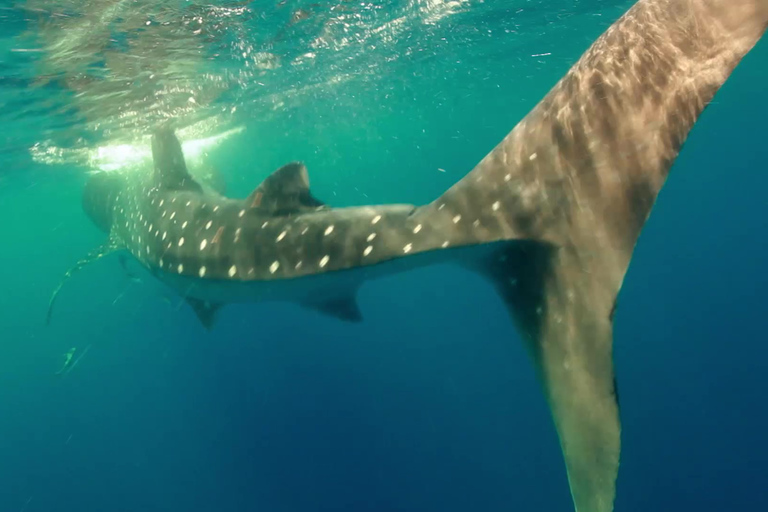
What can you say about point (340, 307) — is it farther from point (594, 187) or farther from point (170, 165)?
point (170, 165)

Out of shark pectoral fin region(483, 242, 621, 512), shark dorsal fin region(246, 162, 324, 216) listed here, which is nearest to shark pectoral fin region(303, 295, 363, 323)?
shark dorsal fin region(246, 162, 324, 216)

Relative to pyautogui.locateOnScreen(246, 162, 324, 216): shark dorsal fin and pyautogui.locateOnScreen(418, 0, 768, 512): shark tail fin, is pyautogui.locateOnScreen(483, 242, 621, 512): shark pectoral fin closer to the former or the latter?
pyautogui.locateOnScreen(418, 0, 768, 512): shark tail fin

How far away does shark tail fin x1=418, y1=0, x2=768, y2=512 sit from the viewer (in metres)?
2.61

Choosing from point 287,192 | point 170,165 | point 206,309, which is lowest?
point 206,309

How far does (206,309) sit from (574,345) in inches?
259

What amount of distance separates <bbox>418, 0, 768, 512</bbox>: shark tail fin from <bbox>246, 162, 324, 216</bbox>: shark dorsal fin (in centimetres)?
208

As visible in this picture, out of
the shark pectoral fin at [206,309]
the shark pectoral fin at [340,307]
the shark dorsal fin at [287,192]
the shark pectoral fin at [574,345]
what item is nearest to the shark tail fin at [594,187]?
the shark pectoral fin at [574,345]

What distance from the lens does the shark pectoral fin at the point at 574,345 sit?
2592mm

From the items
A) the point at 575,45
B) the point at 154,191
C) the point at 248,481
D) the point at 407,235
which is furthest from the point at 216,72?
the point at 575,45

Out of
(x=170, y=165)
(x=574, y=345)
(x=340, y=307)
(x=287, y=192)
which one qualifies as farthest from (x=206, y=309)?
(x=574, y=345)

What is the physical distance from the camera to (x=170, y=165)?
28.9ft

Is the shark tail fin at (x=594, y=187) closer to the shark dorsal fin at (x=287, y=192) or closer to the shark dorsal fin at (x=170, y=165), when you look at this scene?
the shark dorsal fin at (x=287, y=192)

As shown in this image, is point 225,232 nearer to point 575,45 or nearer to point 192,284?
point 192,284

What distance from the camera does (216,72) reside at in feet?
52.1
